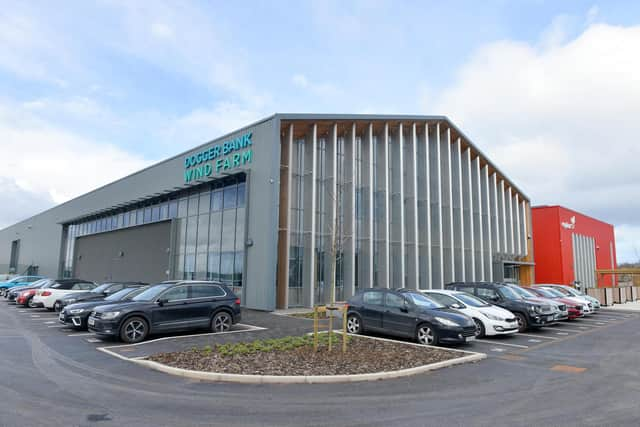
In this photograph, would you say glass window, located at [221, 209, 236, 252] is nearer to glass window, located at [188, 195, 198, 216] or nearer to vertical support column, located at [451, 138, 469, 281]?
glass window, located at [188, 195, 198, 216]

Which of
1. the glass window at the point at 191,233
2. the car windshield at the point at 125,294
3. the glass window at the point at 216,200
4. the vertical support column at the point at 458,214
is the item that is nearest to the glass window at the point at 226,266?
the glass window at the point at 216,200

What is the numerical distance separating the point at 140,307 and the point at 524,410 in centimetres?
957

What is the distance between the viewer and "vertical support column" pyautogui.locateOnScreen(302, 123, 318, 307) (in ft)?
69.6

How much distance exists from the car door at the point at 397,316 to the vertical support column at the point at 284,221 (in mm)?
8342

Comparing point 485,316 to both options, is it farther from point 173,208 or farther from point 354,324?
point 173,208

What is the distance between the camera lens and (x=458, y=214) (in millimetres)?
30781

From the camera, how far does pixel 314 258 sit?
2172 cm

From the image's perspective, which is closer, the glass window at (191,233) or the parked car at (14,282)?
the glass window at (191,233)

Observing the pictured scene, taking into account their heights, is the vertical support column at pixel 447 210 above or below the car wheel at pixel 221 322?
above

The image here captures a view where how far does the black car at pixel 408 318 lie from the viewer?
11117mm

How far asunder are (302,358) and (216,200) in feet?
54.5

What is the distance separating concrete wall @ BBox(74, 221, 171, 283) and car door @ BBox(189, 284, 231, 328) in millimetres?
15220

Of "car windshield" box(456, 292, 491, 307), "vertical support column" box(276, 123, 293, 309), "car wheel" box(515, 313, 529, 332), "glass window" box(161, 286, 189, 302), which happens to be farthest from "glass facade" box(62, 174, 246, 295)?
"car wheel" box(515, 313, 529, 332)

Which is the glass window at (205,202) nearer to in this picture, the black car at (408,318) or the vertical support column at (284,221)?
the vertical support column at (284,221)
